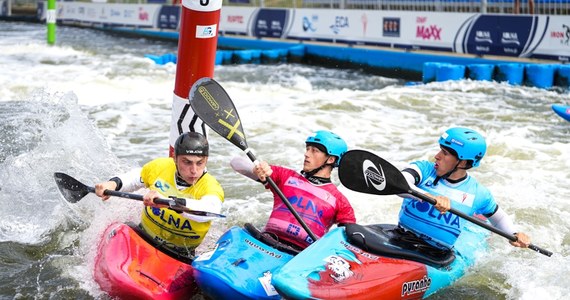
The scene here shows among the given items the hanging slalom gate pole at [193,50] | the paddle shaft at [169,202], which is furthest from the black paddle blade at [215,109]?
the paddle shaft at [169,202]

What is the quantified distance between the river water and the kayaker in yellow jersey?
0.43m

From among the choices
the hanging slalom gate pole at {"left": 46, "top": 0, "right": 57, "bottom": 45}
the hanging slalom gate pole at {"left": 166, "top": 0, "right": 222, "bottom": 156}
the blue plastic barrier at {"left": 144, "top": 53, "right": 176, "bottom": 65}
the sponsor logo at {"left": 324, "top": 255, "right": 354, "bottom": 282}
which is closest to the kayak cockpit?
the sponsor logo at {"left": 324, "top": 255, "right": 354, "bottom": 282}

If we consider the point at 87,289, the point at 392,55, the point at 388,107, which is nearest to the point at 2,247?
the point at 87,289

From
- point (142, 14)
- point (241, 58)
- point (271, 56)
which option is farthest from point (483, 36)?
point (142, 14)

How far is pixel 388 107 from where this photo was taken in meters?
11.5

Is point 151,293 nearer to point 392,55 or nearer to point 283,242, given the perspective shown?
point 283,242

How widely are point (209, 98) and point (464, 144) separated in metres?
1.60

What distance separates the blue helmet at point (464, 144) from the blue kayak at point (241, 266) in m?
1.11

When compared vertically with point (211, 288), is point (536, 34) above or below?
above

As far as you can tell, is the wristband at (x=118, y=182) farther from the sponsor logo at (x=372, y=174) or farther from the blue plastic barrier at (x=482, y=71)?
the blue plastic barrier at (x=482, y=71)

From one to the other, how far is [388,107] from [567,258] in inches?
253

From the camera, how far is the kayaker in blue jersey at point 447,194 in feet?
15.2

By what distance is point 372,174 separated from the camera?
4688 mm

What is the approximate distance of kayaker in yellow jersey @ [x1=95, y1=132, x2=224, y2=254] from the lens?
428cm
